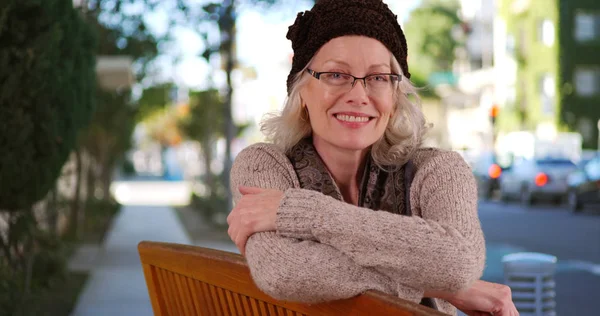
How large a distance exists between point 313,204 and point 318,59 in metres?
0.60

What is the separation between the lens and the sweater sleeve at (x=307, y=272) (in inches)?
85.1

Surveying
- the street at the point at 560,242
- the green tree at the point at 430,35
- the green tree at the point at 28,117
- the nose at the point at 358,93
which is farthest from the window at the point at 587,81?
the nose at the point at 358,93

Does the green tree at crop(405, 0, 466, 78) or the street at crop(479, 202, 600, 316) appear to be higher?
the green tree at crop(405, 0, 466, 78)

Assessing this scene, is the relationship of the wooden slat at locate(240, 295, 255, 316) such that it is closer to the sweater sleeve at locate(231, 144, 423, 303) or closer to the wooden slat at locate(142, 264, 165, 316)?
the sweater sleeve at locate(231, 144, 423, 303)

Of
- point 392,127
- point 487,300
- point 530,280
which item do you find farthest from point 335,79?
point 530,280

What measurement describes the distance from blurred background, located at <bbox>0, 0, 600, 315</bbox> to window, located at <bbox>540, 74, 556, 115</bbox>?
98 millimetres

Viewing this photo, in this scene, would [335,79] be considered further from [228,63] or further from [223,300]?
[228,63]

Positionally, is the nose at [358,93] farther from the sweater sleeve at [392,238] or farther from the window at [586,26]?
the window at [586,26]

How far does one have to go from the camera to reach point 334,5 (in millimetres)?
2705

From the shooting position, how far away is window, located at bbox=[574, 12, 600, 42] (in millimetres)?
46906

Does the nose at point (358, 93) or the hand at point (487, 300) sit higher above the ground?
the nose at point (358, 93)

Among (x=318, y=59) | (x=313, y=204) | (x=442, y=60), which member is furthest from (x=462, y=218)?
(x=442, y=60)

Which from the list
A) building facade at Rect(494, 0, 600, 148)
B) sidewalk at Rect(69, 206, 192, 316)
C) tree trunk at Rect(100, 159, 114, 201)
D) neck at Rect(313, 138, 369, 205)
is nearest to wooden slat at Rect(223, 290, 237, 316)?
neck at Rect(313, 138, 369, 205)

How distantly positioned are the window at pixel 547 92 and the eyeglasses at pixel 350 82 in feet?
151
